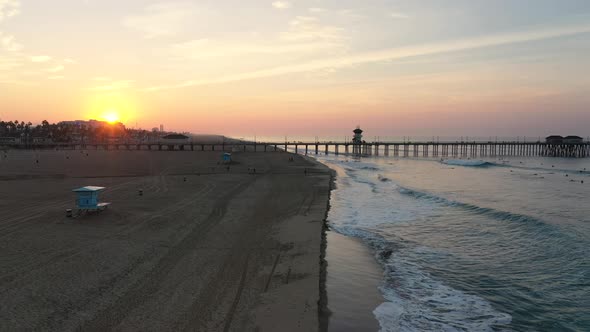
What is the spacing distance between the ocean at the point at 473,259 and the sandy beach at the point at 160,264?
5.61 feet

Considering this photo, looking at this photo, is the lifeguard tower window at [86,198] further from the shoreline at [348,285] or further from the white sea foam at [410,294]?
the white sea foam at [410,294]

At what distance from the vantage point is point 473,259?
14.0 m

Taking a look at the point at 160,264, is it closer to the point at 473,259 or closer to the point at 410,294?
the point at 410,294

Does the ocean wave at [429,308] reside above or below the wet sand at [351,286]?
below

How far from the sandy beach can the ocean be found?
1.71 meters

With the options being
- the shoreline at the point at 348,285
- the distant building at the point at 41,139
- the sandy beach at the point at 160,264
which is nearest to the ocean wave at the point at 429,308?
the shoreline at the point at 348,285

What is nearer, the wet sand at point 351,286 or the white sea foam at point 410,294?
the wet sand at point 351,286

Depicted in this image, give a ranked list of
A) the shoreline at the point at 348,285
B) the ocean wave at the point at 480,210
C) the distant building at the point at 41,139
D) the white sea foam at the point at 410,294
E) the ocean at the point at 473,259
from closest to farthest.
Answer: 1. the shoreline at the point at 348,285
2. the white sea foam at the point at 410,294
3. the ocean at the point at 473,259
4. the ocean wave at the point at 480,210
5. the distant building at the point at 41,139

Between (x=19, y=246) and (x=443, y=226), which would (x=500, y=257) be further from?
(x=19, y=246)

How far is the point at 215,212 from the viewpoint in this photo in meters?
19.1

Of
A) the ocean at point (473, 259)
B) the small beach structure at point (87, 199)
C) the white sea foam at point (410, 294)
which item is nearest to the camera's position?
the white sea foam at point (410, 294)

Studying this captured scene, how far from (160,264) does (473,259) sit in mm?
10703

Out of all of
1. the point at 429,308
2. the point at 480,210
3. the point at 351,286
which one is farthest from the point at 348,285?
the point at 480,210

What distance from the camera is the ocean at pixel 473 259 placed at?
956 cm
